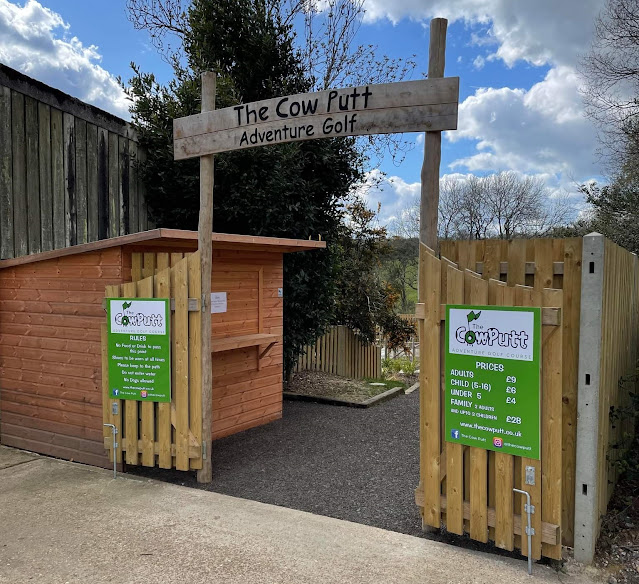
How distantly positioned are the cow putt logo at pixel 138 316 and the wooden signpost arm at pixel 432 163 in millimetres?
2699

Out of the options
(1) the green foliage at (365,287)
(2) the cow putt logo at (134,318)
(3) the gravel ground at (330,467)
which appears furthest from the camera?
(1) the green foliage at (365,287)

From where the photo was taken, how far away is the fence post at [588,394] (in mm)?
3611

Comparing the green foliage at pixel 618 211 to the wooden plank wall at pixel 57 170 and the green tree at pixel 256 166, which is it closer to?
the green tree at pixel 256 166

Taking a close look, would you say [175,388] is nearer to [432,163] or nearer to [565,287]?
[432,163]

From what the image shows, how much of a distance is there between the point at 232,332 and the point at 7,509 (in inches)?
133

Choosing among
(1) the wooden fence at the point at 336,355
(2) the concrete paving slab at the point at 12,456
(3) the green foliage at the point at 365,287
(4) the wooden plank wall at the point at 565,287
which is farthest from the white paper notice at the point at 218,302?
(3) the green foliage at the point at 365,287

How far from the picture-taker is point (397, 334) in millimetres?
14219

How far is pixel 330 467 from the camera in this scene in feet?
19.2

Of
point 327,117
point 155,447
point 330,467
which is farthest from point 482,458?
point 155,447

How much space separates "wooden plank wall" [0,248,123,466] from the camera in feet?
19.0

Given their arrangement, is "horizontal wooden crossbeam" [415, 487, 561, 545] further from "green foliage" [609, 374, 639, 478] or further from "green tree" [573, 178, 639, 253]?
"green tree" [573, 178, 639, 253]

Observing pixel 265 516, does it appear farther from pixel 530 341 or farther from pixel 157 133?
pixel 157 133

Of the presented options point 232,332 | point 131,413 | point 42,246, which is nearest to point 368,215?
point 232,332

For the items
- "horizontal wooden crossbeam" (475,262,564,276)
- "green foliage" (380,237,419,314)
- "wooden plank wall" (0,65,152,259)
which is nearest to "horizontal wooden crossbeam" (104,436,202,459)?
"wooden plank wall" (0,65,152,259)
